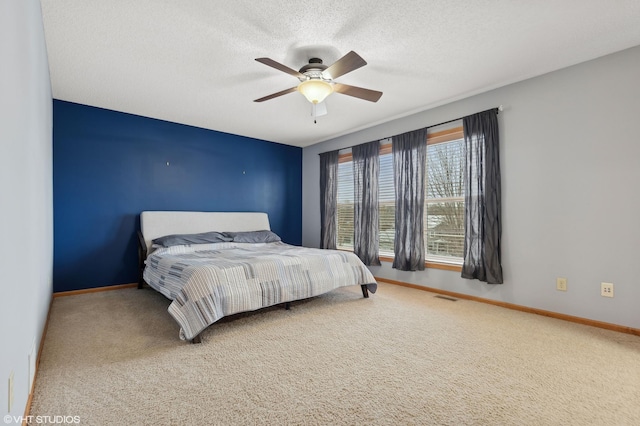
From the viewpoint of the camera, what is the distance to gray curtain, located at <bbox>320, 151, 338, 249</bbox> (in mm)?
5480

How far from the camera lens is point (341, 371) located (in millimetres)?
1943

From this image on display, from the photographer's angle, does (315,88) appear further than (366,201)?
No

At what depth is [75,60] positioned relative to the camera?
288cm

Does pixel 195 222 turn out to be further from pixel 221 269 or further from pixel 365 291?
pixel 365 291

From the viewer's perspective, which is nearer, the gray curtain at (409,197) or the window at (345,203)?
the gray curtain at (409,197)

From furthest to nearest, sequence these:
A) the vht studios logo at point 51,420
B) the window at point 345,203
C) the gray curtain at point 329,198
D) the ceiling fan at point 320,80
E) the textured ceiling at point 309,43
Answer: the gray curtain at point 329,198 < the window at point 345,203 < the ceiling fan at point 320,80 < the textured ceiling at point 309,43 < the vht studios logo at point 51,420

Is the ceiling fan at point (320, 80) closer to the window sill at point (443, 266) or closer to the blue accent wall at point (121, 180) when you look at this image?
the window sill at point (443, 266)

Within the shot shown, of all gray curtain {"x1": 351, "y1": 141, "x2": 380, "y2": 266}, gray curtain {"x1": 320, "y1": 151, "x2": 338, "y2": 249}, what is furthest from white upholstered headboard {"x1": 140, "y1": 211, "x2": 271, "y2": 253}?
gray curtain {"x1": 351, "y1": 141, "x2": 380, "y2": 266}

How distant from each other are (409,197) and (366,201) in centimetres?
77

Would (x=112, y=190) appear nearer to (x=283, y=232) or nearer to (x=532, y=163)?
(x=283, y=232)

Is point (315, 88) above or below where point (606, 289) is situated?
above

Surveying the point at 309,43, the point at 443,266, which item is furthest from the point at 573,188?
the point at 309,43

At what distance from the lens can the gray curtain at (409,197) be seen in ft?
13.6

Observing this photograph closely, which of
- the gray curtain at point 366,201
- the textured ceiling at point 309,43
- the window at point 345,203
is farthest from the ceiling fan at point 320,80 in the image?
the window at point 345,203
